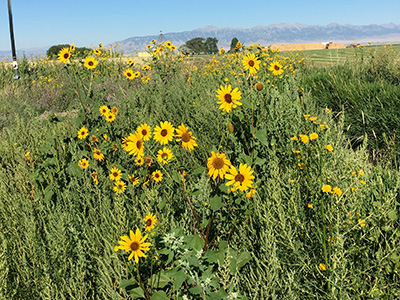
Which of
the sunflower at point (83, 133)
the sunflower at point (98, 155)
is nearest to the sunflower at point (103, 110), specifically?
the sunflower at point (83, 133)

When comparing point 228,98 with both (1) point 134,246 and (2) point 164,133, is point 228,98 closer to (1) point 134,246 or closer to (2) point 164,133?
(2) point 164,133

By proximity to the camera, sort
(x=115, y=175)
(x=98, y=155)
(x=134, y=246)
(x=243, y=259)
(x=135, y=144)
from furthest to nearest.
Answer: (x=98, y=155) → (x=115, y=175) → (x=135, y=144) → (x=243, y=259) → (x=134, y=246)

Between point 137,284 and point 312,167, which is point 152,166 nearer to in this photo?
point 137,284

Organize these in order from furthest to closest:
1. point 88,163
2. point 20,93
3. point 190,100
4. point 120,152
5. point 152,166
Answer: point 20,93
point 190,100
point 120,152
point 88,163
point 152,166

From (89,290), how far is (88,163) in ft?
3.77

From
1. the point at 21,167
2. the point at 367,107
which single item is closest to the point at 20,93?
the point at 21,167

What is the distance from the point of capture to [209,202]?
176cm

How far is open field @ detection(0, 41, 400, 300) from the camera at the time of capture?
1502mm

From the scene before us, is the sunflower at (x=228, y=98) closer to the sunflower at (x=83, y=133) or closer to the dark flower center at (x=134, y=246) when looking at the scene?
the dark flower center at (x=134, y=246)

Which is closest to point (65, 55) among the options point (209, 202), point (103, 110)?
point (103, 110)

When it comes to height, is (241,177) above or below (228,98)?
below

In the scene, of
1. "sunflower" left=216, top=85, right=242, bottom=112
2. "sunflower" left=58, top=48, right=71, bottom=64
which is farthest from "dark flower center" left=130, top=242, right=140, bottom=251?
"sunflower" left=58, top=48, right=71, bottom=64

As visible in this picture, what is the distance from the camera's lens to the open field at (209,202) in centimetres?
150

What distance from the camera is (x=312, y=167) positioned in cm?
203
